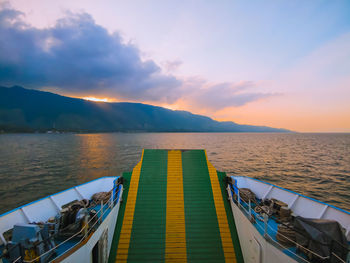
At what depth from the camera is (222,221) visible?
34.0ft

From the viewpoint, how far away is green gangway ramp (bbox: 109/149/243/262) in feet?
29.2

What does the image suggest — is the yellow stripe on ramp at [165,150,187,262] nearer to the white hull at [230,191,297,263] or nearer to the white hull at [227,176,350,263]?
the white hull at [230,191,297,263]

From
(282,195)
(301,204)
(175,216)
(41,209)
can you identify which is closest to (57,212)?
(41,209)

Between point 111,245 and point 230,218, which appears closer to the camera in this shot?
point 111,245

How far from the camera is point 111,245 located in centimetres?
916

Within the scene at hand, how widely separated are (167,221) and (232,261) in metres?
3.96

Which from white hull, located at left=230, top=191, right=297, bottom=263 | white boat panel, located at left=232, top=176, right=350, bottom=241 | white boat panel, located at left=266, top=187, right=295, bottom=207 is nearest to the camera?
white hull, located at left=230, top=191, right=297, bottom=263

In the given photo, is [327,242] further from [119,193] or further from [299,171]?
[299,171]

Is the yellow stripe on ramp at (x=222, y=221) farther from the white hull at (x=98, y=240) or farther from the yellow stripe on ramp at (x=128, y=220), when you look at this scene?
the white hull at (x=98, y=240)

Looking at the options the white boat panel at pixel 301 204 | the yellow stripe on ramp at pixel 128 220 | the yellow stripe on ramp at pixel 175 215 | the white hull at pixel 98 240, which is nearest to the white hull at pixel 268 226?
the white boat panel at pixel 301 204

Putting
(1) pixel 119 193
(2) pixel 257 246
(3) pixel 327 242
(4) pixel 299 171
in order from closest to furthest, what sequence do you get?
(3) pixel 327 242 → (2) pixel 257 246 → (1) pixel 119 193 → (4) pixel 299 171

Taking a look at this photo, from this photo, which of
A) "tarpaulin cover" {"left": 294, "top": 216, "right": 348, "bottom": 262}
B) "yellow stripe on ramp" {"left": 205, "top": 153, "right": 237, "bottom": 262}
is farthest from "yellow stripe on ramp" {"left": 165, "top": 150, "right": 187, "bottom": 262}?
"tarpaulin cover" {"left": 294, "top": 216, "right": 348, "bottom": 262}

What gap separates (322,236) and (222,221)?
16.9 ft

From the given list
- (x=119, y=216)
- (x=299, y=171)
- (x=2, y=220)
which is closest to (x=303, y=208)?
(x=119, y=216)
